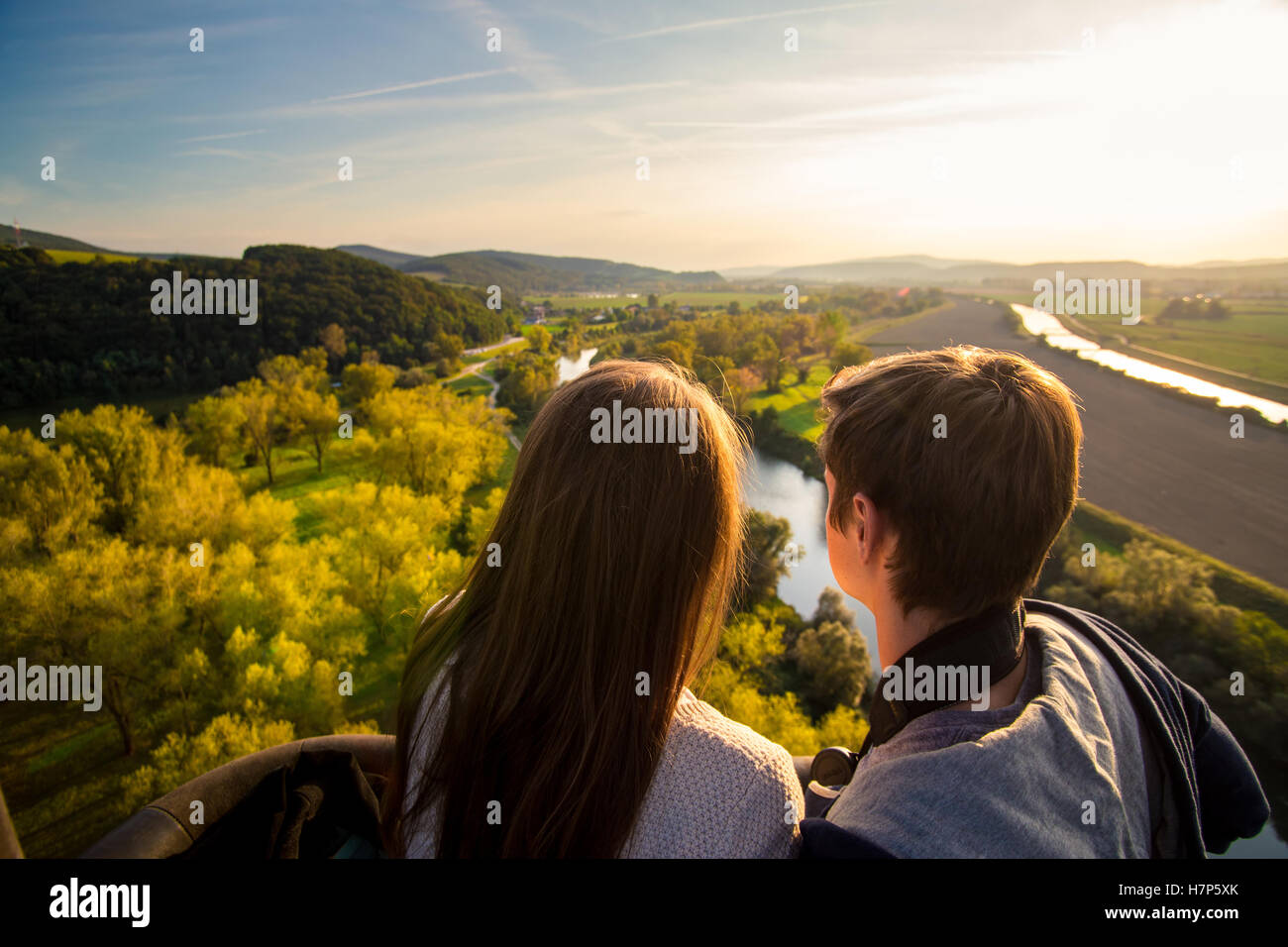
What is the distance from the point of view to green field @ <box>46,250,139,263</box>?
16.7m

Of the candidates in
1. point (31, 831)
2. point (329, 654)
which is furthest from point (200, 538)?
point (31, 831)

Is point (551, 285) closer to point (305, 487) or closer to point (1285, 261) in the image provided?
point (305, 487)

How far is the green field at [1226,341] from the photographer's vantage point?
7.26m

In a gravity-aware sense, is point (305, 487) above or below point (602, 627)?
below

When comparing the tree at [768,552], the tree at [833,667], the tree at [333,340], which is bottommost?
the tree at [833,667]

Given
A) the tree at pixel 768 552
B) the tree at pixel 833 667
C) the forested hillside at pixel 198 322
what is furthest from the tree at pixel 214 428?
the tree at pixel 833 667

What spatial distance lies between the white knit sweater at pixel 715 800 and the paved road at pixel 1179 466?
7.60m

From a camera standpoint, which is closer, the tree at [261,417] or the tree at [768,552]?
the tree at [768,552]

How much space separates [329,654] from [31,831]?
13.3 ft

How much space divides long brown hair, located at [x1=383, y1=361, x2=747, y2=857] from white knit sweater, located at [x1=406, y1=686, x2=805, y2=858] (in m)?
0.04

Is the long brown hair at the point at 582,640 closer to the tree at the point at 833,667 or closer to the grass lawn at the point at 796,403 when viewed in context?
the tree at the point at 833,667

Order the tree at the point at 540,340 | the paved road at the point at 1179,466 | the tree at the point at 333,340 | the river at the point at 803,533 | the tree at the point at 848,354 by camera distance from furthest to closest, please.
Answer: the tree at the point at 333,340, the tree at the point at 540,340, the river at the point at 803,533, the tree at the point at 848,354, the paved road at the point at 1179,466

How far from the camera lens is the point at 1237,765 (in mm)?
1443

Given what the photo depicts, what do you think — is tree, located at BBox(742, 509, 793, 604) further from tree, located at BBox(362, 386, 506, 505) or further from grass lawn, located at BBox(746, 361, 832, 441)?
tree, located at BBox(362, 386, 506, 505)
